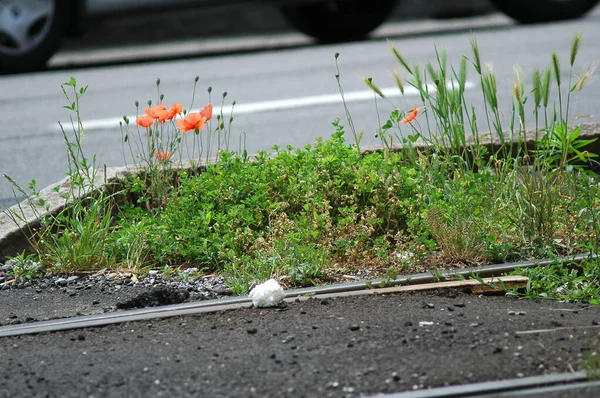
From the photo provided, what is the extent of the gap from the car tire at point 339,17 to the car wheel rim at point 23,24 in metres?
2.76

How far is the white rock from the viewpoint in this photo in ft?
9.27

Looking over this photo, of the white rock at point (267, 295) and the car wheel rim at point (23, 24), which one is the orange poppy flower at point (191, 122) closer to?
→ the white rock at point (267, 295)

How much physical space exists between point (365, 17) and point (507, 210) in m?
6.71

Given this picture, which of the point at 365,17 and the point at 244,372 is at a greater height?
the point at 365,17

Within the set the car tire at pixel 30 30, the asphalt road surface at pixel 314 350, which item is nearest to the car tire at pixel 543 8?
the car tire at pixel 30 30

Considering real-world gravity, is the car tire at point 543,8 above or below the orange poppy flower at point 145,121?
above

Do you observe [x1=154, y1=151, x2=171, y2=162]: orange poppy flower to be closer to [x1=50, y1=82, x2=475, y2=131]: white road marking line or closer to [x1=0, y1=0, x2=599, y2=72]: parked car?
[x1=50, y1=82, x2=475, y2=131]: white road marking line

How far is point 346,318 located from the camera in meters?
2.72

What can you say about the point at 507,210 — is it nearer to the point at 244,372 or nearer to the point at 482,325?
the point at 482,325

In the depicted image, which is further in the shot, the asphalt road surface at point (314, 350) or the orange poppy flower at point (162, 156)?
the orange poppy flower at point (162, 156)

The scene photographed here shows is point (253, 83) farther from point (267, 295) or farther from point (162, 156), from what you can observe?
point (267, 295)

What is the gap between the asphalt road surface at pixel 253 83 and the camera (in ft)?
18.9

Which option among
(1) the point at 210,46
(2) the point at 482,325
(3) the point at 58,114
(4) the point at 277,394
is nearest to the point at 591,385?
(2) the point at 482,325

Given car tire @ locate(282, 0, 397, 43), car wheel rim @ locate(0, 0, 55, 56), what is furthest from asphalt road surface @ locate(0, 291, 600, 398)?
car tire @ locate(282, 0, 397, 43)
